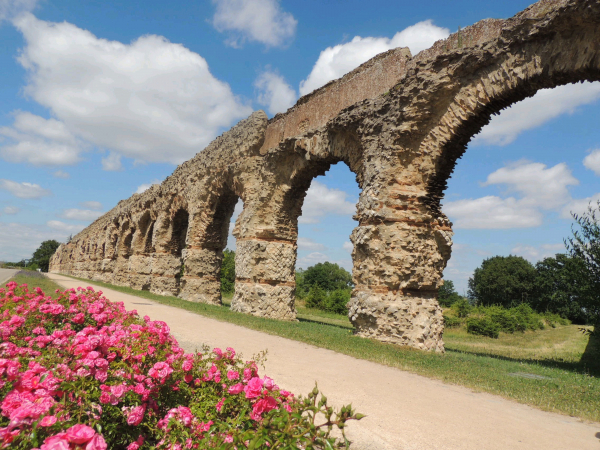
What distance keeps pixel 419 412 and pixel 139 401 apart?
6.59 feet

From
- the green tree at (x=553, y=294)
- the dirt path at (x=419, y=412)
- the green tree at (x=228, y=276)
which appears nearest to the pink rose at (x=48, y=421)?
the dirt path at (x=419, y=412)

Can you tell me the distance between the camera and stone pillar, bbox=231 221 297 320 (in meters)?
10.5

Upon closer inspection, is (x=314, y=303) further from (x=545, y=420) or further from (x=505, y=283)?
(x=505, y=283)

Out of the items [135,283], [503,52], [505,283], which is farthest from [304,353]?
[505,283]

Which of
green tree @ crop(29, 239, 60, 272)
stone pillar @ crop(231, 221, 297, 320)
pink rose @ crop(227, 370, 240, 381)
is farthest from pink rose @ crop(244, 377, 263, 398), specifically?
green tree @ crop(29, 239, 60, 272)

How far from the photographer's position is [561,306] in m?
32.8

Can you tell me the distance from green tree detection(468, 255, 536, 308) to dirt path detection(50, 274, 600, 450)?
35599mm

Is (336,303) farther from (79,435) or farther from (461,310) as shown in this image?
(79,435)

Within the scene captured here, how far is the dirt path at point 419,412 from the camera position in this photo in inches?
101

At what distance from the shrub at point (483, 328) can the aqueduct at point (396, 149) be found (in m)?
8.21

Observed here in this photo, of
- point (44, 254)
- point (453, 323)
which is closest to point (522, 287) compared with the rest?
point (453, 323)

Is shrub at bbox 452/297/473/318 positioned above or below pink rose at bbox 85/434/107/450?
above

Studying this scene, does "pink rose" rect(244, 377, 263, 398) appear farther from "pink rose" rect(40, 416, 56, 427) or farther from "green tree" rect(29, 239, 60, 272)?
"green tree" rect(29, 239, 60, 272)

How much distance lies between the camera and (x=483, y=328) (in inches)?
586
